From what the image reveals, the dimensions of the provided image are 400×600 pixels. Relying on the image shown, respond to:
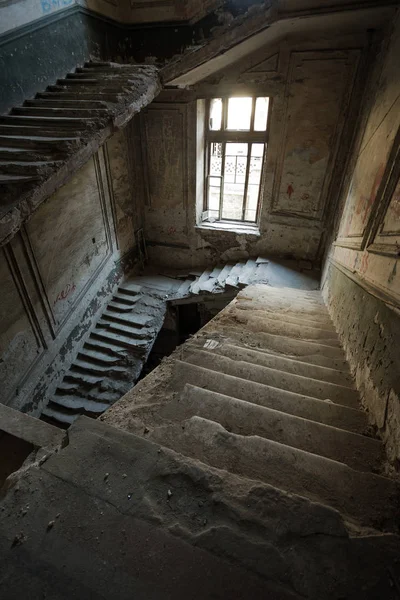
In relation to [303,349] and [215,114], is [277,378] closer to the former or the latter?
[303,349]

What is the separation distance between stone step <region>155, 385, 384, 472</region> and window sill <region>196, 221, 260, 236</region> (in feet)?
18.5

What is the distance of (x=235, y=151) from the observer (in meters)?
7.00

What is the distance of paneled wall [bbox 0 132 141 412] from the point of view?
4.67 m

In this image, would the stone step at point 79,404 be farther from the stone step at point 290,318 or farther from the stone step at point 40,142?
the stone step at point 40,142

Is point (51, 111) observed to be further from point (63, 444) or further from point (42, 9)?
point (63, 444)

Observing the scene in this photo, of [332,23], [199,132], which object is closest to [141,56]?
[199,132]

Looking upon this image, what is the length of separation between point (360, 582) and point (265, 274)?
5.77 meters

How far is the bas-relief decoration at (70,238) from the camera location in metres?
5.12

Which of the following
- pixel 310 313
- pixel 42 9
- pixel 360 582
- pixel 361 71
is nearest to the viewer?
pixel 360 582

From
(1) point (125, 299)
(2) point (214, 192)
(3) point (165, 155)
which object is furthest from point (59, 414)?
(2) point (214, 192)

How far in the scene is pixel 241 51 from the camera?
528 cm

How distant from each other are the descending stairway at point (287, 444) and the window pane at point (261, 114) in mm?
5264

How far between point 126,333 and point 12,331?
240 cm

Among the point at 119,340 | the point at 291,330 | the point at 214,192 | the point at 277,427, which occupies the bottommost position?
the point at 119,340
